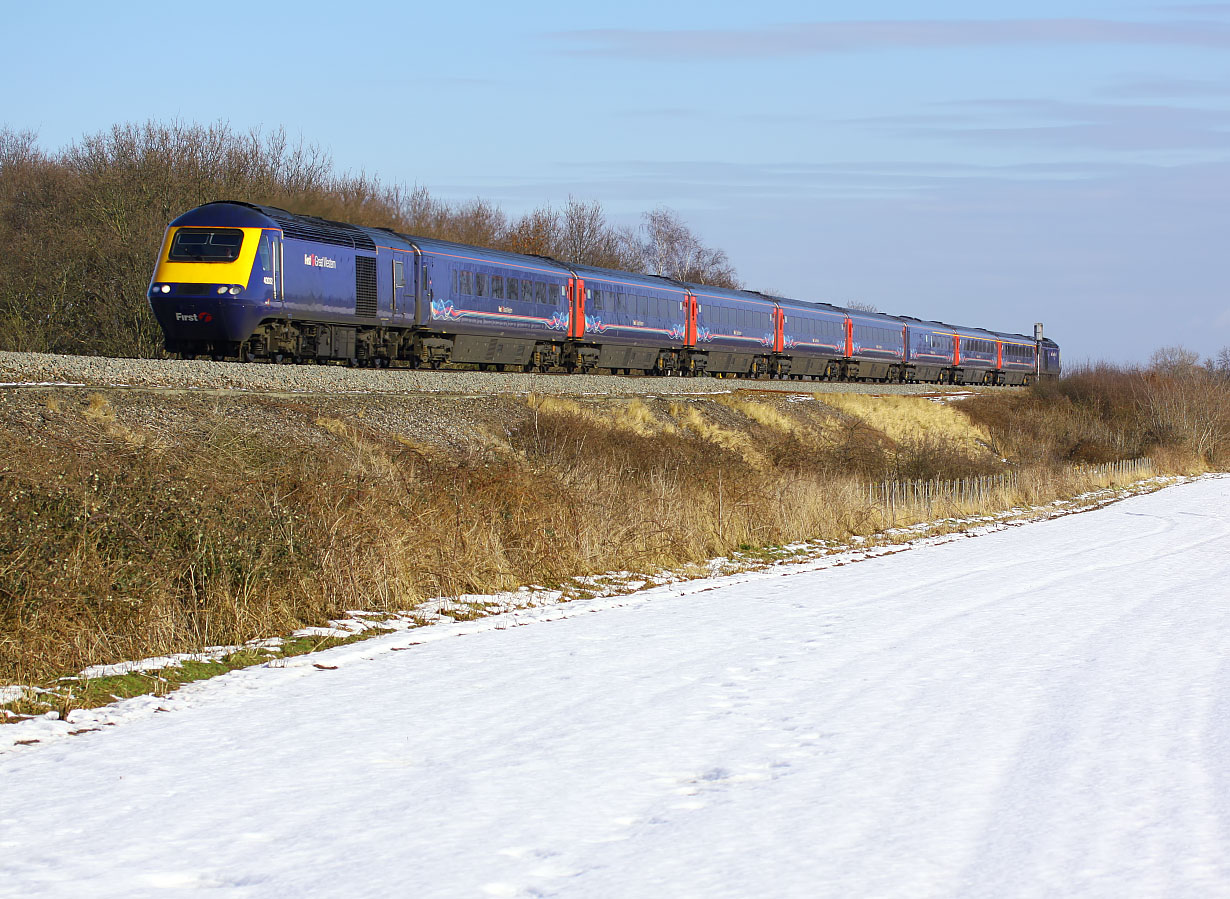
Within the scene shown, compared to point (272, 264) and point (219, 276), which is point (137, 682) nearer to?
point (219, 276)

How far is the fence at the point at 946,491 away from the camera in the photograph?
21.5m

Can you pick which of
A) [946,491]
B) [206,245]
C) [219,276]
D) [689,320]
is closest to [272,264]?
[219,276]

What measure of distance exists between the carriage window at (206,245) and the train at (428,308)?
0.03 m

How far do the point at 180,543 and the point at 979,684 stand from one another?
20.7 feet

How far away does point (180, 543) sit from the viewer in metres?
10.0

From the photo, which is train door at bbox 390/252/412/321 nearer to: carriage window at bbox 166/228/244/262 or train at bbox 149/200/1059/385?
train at bbox 149/200/1059/385

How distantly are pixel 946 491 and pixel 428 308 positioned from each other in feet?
37.6

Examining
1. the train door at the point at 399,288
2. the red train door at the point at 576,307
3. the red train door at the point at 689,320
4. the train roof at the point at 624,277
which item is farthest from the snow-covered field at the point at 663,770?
the red train door at the point at 689,320

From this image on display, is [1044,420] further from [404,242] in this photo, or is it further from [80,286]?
[80,286]

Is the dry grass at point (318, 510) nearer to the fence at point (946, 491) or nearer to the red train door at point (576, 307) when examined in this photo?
the fence at point (946, 491)

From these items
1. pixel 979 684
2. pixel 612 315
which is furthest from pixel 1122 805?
pixel 612 315

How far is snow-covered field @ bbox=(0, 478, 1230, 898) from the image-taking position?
4.71 metres

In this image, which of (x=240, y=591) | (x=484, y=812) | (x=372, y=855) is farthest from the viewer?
(x=240, y=591)

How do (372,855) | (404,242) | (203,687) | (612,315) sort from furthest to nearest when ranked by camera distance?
(612,315) → (404,242) → (203,687) → (372,855)
